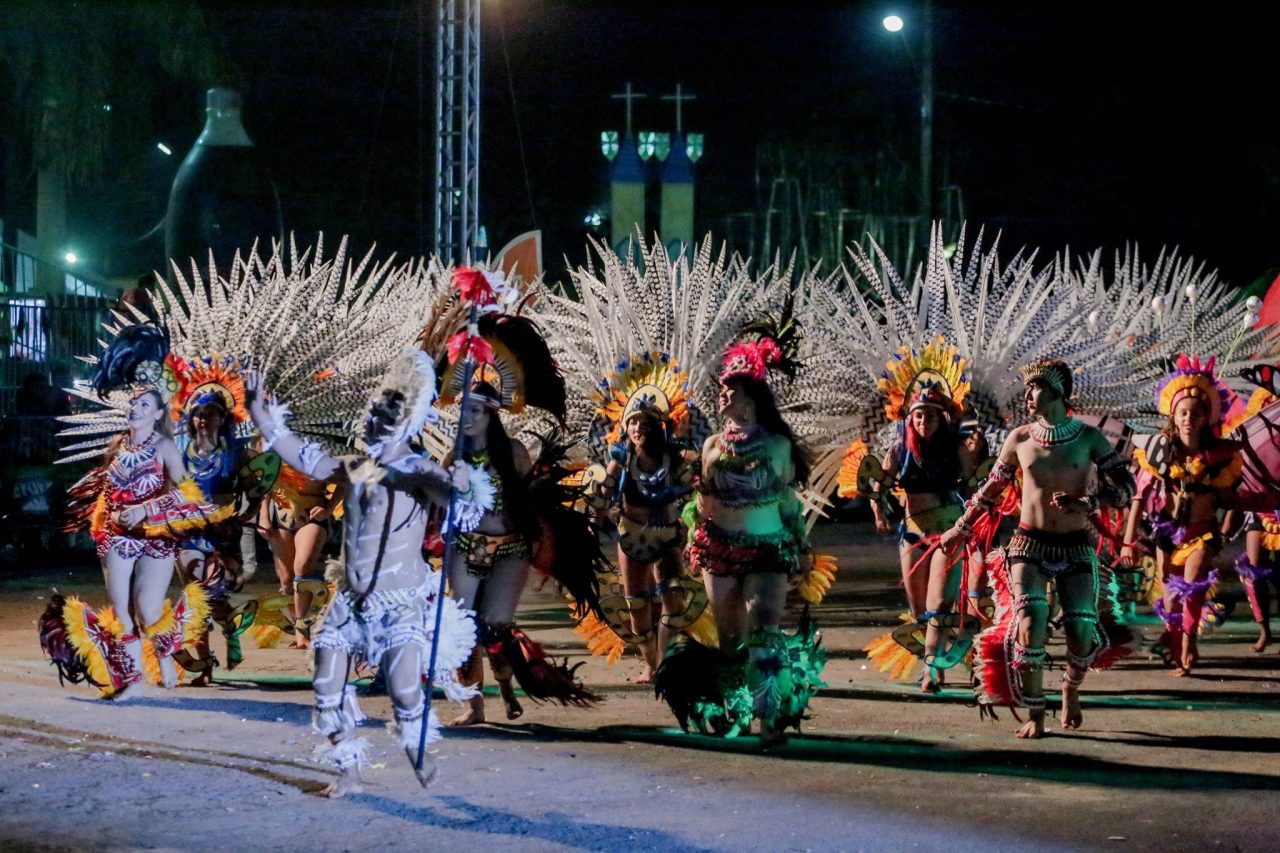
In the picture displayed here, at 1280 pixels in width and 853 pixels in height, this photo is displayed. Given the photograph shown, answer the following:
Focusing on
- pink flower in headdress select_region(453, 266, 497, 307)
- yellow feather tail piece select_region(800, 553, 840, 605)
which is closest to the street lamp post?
yellow feather tail piece select_region(800, 553, 840, 605)

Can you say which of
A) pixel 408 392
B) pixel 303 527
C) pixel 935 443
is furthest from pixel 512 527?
pixel 303 527

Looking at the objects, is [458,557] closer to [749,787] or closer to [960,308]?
[749,787]

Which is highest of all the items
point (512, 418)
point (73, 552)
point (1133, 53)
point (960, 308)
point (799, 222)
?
point (1133, 53)

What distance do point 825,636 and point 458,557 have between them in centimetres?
488

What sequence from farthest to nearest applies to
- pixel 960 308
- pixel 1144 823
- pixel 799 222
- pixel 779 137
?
1. pixel 779 137
2. pixel 799 222
3. pixel 960 308
4. pixel 1144 823

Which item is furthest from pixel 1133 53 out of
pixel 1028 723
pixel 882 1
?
pixel 1028 723

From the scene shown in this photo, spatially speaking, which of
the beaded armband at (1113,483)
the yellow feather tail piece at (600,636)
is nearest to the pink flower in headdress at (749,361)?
the beaded armband at (1113,483)

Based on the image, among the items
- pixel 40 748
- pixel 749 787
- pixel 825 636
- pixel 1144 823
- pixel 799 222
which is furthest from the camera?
pixel 799 222

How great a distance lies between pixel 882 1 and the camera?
4088 centimetres

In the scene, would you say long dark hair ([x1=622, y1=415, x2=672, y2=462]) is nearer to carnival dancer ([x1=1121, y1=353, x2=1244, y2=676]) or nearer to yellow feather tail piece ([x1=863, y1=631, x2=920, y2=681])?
yellow feather tail piece ([x1=863, y1=631, x2=920, y2=681])

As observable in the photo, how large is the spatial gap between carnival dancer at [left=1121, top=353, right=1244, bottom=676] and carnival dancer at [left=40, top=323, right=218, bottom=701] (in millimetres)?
5928

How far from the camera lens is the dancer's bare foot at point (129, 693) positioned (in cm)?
984

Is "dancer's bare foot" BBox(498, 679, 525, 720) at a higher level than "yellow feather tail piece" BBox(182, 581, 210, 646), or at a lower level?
lower

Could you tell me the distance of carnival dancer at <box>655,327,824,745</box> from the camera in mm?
8828
